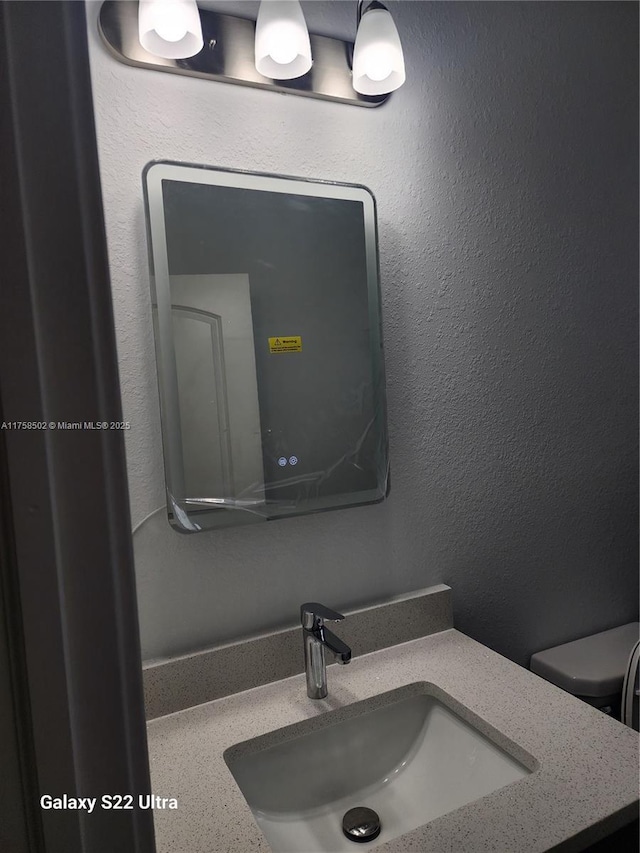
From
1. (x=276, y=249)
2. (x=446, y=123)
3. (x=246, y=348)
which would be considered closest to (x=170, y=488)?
(x=246, y=348)

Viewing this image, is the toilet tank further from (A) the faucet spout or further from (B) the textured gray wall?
(A) the faucet spout

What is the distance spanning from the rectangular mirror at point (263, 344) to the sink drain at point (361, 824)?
1.63ft

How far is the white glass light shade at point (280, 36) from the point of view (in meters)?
0.95

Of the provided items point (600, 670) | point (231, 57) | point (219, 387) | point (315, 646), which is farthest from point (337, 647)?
point (231, 57)

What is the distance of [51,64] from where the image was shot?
0.84 ft

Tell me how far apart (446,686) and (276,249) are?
85 cm

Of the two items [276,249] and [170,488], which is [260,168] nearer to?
[276,249]

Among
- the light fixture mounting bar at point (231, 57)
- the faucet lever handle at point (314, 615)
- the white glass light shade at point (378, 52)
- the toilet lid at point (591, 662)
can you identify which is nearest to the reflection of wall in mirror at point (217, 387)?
the faucet lever handle at point (314, 615)

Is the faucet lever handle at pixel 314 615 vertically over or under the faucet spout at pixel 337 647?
over

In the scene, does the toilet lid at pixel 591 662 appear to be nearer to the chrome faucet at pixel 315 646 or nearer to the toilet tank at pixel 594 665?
the toilet tank at pixel 594 665

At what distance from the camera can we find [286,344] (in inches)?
41.7

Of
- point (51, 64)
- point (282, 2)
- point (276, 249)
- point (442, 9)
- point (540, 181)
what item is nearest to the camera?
point (51, 64)

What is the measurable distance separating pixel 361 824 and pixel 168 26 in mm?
1289

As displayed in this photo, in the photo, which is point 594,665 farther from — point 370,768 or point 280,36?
point 280,36
